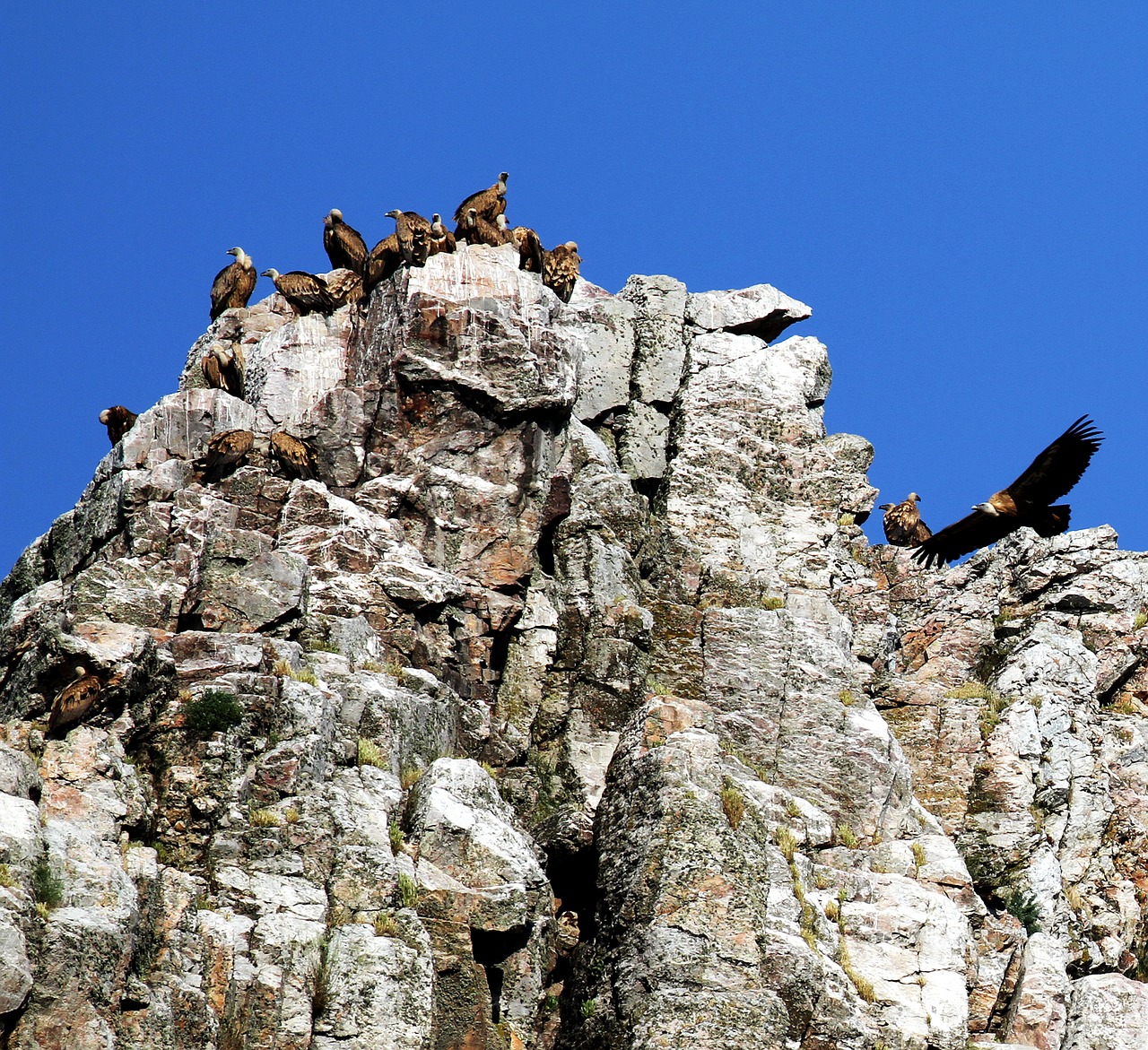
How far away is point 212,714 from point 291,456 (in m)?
9.40

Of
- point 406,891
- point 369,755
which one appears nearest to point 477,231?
point 369,755

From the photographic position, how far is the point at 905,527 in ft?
157

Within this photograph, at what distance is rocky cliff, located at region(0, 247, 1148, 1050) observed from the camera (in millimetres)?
29172

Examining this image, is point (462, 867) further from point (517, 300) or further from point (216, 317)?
point (216, 317)

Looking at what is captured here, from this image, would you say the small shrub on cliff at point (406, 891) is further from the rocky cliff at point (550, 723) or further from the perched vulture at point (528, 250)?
the perched vulture at point (528, 250)

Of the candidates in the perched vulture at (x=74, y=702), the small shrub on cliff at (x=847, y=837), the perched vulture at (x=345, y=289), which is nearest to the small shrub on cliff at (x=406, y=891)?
the perched vulture at (x=74, y=702)

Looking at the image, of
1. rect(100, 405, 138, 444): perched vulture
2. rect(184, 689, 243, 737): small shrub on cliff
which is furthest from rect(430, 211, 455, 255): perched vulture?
rect(184, 689, 243, 737): small shrub on cliff

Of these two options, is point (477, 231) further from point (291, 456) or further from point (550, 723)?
point (550, 723)

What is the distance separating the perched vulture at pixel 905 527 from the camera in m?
47.8

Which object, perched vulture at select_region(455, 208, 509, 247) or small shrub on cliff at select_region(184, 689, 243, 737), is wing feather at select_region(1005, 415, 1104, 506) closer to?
perched vulture at select_region(455, 208, 509, 247)

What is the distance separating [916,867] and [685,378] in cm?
1535

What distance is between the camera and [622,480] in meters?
42.9

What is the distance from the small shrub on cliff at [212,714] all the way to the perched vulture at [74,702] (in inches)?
61.1

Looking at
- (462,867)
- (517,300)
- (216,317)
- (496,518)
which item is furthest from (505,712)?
(216,317)
